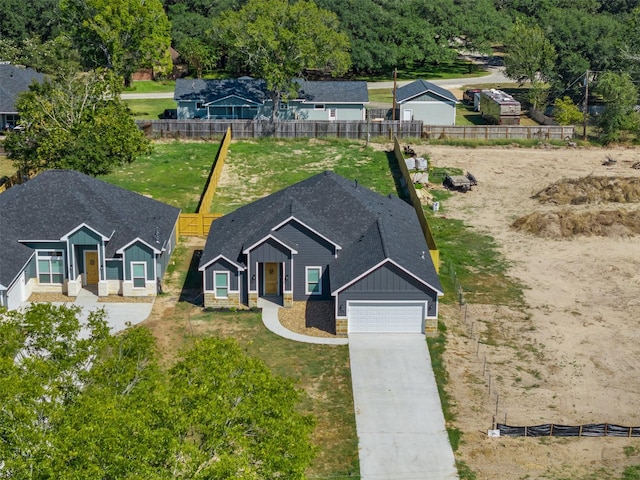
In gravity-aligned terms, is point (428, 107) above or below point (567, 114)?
above

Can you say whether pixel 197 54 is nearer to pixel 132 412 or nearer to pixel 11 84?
pixel 11 84

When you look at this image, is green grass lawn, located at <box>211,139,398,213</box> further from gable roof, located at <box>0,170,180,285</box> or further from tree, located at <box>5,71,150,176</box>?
gable roof, located at <box>0,170,180,285</box>

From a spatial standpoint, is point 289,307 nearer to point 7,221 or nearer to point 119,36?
point 7,221

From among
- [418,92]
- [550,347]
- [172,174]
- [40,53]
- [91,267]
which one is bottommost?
[550,347]

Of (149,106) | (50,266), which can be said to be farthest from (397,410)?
(149,106)

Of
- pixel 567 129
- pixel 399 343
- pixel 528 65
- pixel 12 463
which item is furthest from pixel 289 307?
pixel 528 65

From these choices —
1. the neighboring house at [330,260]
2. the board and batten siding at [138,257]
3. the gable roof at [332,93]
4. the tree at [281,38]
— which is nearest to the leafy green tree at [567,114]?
the gable roof at [332,93]

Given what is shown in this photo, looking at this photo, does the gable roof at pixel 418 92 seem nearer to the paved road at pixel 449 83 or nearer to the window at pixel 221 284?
the paved road at pixel 449 83
